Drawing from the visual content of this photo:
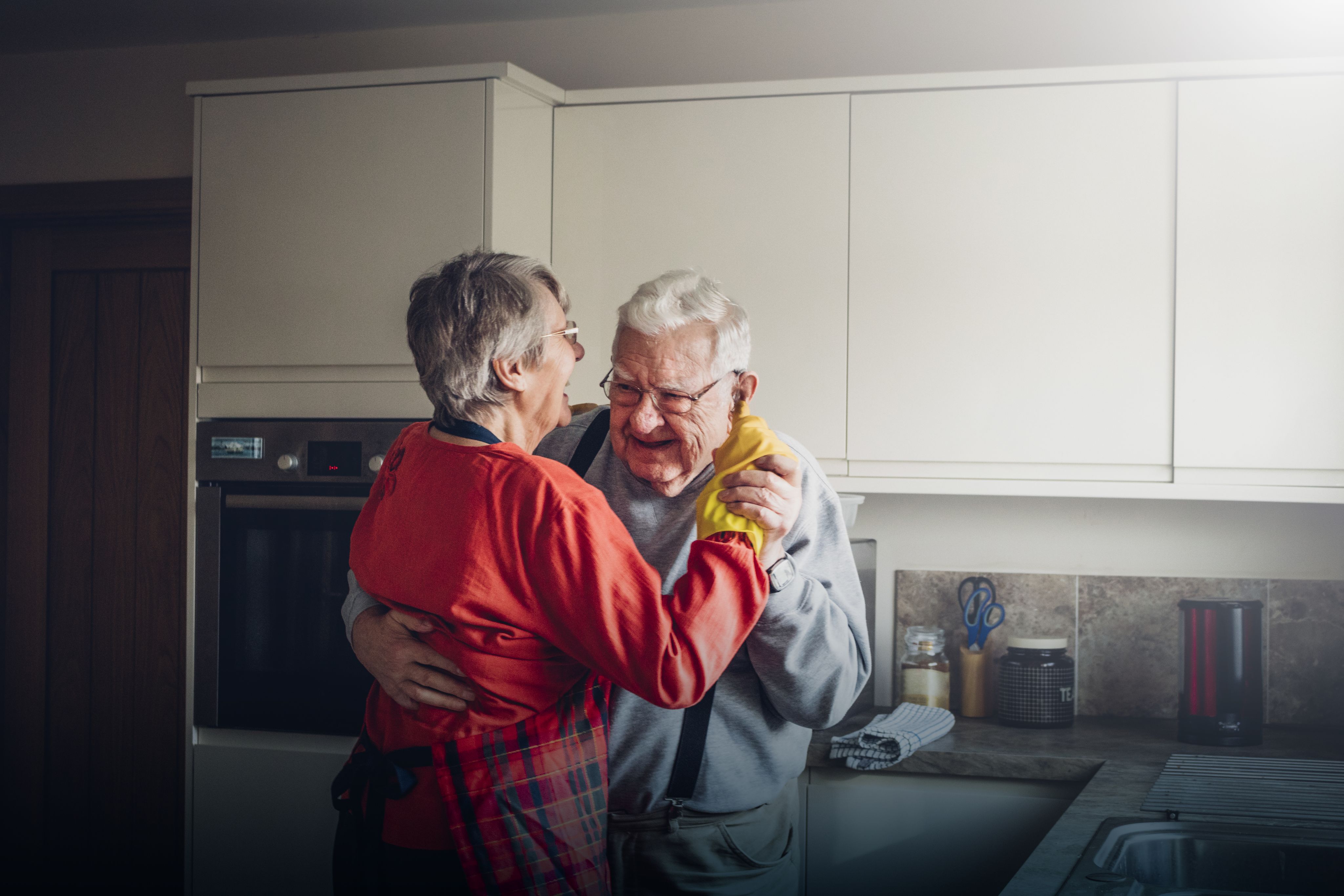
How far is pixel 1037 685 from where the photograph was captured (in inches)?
84.4

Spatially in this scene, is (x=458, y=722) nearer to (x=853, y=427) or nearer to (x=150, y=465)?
(x=853, y=427)

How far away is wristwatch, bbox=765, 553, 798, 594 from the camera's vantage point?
1096 mm

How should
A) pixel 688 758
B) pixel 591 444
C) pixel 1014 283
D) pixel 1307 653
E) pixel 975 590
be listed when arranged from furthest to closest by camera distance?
pixel 975 590 → pixel 1307 653 → pixel 1014 283 → pixel 591 444 → pixel 688 758

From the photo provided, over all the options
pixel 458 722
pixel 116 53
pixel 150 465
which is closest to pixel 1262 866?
pixel 458 722

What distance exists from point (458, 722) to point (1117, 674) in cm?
175

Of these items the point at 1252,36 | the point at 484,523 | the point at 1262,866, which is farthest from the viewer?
the point at 1252,36

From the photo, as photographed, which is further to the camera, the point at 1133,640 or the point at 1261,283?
the point at 1133,640

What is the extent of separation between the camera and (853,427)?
6.95 feet

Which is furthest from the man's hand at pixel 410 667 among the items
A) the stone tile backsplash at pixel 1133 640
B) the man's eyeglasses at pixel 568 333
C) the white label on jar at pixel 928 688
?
the stone tile backsplash at pixel 1133 640

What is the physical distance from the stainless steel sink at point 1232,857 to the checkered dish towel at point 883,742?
1.51 ft

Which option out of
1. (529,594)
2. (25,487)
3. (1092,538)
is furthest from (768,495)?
(25,487)

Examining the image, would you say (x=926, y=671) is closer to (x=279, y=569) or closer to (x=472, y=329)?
(x=279, y=569)

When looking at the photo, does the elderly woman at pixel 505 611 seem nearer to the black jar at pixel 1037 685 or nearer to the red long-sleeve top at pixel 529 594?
the red long-sleeve top at pixel 529 594

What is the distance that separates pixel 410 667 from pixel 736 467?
1.29 feet
